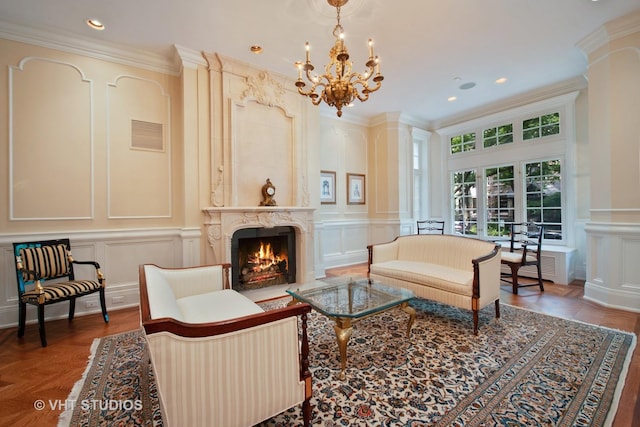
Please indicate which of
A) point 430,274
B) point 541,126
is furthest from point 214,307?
point 541,126

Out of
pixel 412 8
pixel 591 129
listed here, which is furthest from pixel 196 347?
pixel 591 129

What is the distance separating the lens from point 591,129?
352 cm

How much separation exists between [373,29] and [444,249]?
2.89 meters

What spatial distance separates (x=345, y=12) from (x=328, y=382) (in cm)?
349

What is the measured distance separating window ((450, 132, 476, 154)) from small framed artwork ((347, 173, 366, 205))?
2.35 metres

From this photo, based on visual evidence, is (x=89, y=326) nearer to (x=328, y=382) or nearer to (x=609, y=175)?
(x=328, y=382)

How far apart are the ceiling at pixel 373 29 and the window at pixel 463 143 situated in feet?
6.01

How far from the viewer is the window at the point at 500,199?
5445 millimetres

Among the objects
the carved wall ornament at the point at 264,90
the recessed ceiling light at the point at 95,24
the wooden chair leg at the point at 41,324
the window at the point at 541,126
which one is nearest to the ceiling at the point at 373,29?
the recessed ceiling light at the point at 95,24

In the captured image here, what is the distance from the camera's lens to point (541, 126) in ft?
16.5

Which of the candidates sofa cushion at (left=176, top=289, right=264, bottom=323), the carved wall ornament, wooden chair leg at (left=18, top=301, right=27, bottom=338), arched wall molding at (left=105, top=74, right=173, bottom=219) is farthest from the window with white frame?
wooden chair leg at (left=18, top=301, right=27, bottom=338)

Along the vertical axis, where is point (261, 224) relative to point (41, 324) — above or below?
above

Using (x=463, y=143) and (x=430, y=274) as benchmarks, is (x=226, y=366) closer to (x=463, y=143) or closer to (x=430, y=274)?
(x=430, y=274)

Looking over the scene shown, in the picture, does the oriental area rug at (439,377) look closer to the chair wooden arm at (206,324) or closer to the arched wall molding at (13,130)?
the chair wooden arm at (206,324)
